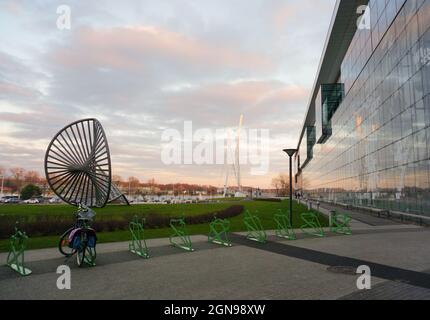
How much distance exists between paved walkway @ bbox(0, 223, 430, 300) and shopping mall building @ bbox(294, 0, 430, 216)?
11.3 metres

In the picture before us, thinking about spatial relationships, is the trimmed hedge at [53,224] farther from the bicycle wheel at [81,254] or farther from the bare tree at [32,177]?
the bare tree at [32,177]

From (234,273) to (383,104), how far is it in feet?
84.4

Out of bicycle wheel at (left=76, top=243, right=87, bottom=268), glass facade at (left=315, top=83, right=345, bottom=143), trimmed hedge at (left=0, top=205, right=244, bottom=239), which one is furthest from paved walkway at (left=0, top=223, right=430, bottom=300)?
glass facade at (left=315, top=83, right=345, bottom=143)

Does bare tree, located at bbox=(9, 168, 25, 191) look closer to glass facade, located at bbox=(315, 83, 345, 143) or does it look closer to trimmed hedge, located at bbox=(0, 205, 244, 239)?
glass facade, located at bbox=(315, 83, 345, 143)

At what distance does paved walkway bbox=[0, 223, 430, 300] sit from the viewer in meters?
6.86

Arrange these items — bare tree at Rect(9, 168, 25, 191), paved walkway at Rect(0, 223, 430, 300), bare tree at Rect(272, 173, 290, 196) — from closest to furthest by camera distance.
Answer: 1. paved walkway at Rect(0, 223, 430, 300)
2. bare tree at Rect(9, 168, 25, 191)
3. bare tree at Rect(272, 173, 290, 196)

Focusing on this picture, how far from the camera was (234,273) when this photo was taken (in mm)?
8539

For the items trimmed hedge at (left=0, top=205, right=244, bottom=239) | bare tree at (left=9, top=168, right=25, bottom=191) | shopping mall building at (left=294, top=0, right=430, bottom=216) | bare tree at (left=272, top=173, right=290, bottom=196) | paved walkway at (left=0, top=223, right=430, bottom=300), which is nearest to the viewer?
paved walkway at (left=0, top=223, right=430, bottom=300)

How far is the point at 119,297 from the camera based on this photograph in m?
6.62

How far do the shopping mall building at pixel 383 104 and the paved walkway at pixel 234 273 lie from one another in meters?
11.3

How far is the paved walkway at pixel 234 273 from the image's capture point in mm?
6859

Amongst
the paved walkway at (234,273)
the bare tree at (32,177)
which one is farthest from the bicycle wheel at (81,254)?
the bare tree at (32,177)
